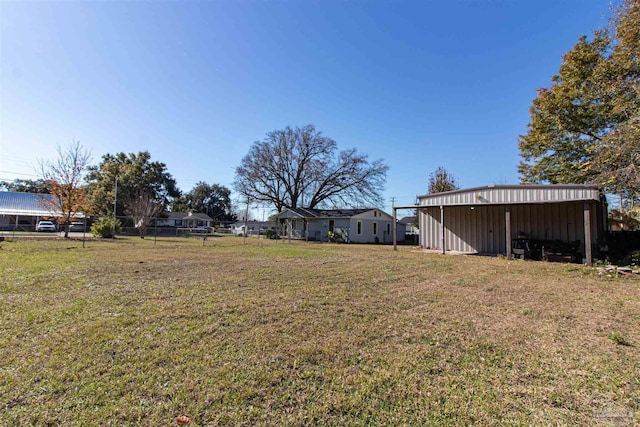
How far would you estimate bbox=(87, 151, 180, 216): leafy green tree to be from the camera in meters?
37.7

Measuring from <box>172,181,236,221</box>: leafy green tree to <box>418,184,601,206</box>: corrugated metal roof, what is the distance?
51.3 metres

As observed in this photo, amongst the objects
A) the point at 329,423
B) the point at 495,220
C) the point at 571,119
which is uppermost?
the point at 571,119

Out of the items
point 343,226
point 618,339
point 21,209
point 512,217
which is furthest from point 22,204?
point 618,339

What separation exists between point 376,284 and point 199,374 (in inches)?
189

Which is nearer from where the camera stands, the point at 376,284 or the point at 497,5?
the point at 376,284

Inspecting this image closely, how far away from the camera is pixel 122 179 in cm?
3891

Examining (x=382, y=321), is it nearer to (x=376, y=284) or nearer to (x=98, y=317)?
(x=376, y=284)

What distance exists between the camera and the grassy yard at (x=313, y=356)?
2.17 meters

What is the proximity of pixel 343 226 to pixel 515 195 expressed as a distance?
15.5 meters

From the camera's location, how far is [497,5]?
420 inches

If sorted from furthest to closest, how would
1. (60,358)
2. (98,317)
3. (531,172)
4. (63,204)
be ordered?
(63,204) < (531,172) < (98,317) < (60,358)

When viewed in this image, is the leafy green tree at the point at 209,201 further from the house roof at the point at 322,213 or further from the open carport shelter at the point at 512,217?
the open carport shelter at the point at 512,217

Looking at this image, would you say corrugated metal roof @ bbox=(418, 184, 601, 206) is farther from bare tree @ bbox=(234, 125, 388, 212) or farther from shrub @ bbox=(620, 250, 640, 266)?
bare tree @ bbox=(234, 125, 388, 212)

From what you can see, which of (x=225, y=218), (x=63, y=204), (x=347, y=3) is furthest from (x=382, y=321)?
(x=225, y=218)
